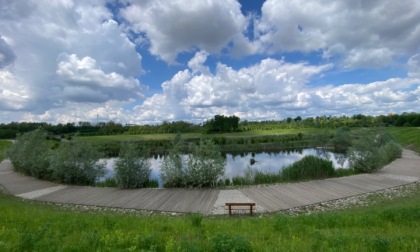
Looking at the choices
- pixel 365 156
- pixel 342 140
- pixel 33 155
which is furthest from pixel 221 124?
pixel 365 156

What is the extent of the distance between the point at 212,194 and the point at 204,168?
1983 mm

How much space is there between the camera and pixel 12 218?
266 inches

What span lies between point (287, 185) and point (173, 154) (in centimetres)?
675

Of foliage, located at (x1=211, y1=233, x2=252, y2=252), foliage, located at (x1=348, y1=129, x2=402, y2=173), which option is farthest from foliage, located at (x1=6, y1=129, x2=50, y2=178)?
foliage, located at (x1=348, y1=129, x2=402, y2=173)

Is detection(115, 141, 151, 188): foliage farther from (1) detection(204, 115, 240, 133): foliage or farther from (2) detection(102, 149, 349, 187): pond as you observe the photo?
(1) detection(204, 115, 240, 133): foliage

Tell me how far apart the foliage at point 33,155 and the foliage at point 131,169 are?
25.1 feet

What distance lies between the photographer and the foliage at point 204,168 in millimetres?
15078

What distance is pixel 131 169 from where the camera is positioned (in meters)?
15.6

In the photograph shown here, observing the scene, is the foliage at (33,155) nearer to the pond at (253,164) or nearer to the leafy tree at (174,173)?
the pond at (253,164)

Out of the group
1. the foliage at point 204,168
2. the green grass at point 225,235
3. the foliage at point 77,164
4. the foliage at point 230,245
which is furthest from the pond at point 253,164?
the foliage at point 230,245

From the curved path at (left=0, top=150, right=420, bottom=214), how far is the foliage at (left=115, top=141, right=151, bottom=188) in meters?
0.70

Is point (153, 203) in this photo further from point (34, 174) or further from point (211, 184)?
point (34, 174)

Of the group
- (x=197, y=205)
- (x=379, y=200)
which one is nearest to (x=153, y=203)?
→ (x=197, y=205)

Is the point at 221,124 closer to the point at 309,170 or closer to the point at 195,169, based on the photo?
the point at 309,170
